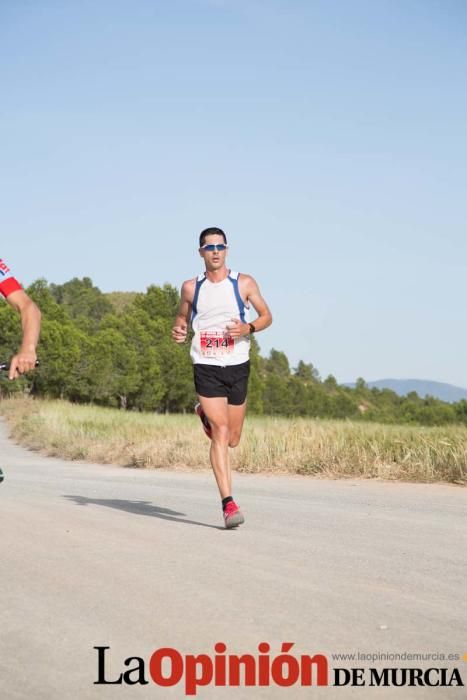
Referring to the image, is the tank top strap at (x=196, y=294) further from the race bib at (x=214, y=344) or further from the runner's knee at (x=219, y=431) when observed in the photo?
the runner's knee at (x=219, y=431)

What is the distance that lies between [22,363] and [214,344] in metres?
3.40

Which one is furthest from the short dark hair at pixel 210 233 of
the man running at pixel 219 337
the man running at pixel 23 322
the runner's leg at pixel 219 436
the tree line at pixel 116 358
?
the tree line at pixel 116 358

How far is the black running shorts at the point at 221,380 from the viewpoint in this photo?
8.06 metres

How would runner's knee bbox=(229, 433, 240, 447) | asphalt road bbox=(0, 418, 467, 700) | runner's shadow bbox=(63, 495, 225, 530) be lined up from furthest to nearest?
runner's shadow bbox=(63, 495, 225, 530) → runner's knee bbox=(229, 433, 240, 447) → asphalt road bbox=(0, 418, 467, 700)

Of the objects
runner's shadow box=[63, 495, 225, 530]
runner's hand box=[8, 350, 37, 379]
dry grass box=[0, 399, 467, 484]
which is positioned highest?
runner's hand box=[8, 350, 37, 379]

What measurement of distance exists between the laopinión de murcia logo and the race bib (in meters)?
4.12

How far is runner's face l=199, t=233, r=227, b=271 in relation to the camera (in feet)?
26.4

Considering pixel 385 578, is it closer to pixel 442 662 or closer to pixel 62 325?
pixel 442 662

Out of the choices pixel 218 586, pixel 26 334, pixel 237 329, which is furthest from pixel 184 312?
pixel 26 334

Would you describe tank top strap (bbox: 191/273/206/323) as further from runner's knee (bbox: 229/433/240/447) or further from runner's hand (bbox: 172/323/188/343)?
runner's knee (bbox: 229/433/240/447)

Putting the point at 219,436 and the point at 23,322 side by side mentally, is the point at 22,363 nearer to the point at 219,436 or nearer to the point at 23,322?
the point at 23,322

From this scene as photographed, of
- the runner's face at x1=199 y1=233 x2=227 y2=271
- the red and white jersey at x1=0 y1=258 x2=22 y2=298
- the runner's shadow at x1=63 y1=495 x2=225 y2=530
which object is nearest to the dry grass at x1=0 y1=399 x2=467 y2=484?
the runner's shadow at x1=63 y1=495 x2=225 y2=530

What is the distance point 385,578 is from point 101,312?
141 metres

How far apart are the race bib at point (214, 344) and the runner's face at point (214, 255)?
54 cm
